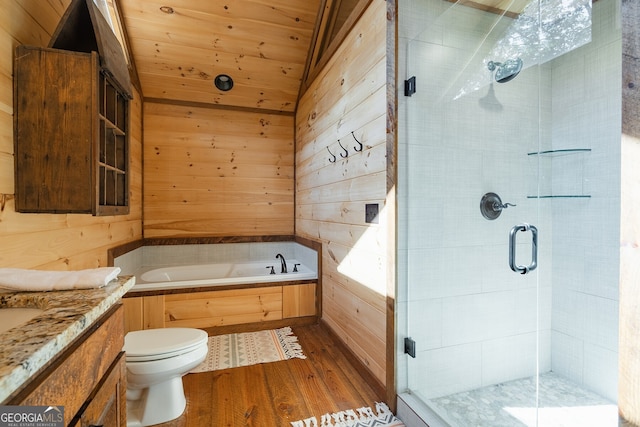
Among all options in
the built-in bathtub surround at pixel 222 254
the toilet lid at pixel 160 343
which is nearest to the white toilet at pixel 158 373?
the toilet lid at pixel 160 343

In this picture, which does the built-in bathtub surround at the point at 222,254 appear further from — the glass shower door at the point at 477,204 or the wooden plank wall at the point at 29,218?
the glass shower door at the point at 477,204

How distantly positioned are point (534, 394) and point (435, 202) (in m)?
1.35

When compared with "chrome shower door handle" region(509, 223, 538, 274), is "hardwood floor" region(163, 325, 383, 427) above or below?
below

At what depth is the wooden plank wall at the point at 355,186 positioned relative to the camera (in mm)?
1774

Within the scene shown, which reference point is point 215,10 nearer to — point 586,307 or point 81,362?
point 81,362

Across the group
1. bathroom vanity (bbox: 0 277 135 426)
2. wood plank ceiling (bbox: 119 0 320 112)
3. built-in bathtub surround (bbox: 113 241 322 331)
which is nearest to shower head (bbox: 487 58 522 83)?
wood plank ceiling (bbox: 119 0 320 112)

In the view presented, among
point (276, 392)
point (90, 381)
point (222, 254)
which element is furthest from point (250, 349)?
point (90, 381)

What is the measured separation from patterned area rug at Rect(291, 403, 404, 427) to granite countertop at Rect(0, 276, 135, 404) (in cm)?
120

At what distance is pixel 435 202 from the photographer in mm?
1786

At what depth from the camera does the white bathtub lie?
2.60 metres

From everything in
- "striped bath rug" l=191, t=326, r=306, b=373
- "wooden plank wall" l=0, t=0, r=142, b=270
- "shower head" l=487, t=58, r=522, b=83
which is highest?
"shower head" l=487, t=58, r=522, b=83

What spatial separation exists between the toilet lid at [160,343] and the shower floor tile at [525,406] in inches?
53.7

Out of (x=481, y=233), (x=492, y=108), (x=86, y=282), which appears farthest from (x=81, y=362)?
(x=492, y=108)

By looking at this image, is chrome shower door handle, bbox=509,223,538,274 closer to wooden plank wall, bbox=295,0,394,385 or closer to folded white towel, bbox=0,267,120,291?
wooden plank wall, bbox=295,0,394,385
